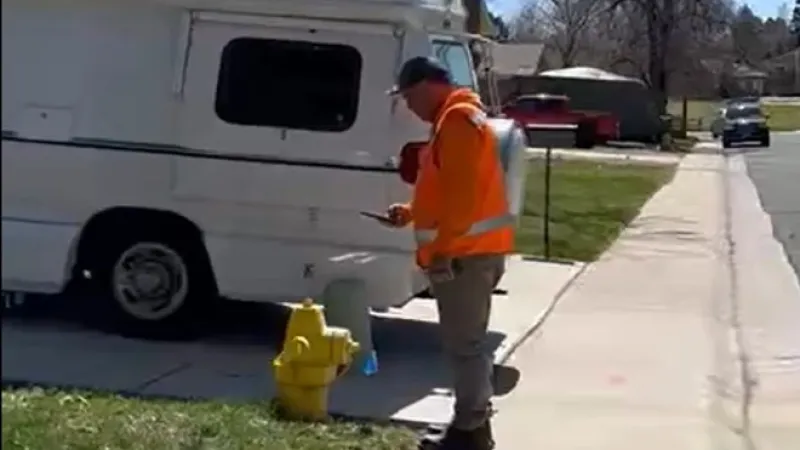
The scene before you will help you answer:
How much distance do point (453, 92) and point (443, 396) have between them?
245 cm

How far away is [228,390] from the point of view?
815 cm

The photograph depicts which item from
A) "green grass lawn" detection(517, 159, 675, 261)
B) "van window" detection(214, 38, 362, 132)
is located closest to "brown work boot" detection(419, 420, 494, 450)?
"van window" detection(214, 38, 362, 132)

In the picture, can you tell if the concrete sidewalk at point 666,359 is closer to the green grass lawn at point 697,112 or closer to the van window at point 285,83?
the van window at point 285,83

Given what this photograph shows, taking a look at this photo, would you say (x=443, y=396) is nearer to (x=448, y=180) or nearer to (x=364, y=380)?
(x=364, y=380)

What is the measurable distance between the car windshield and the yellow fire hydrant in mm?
48555

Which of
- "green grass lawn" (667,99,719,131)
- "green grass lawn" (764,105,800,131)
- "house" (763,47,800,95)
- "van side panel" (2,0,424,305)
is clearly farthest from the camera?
"house" (763,47,800,95)

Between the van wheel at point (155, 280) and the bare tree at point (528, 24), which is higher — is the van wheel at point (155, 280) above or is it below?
below

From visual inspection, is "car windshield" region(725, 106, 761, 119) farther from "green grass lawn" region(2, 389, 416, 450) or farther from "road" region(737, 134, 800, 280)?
"green grass lawn" region(2, 389, 416, 450)

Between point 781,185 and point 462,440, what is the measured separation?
24513 millimetres

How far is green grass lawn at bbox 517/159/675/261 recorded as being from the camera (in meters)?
17.4

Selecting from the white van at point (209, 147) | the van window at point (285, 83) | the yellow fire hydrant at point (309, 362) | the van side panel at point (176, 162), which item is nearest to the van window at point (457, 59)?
the white van at point (209, 147)

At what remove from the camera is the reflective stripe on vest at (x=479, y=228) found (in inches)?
246

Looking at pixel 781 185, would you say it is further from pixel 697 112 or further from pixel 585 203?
pixel 697 112

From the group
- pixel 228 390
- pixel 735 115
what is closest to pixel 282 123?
pixel 228 390
